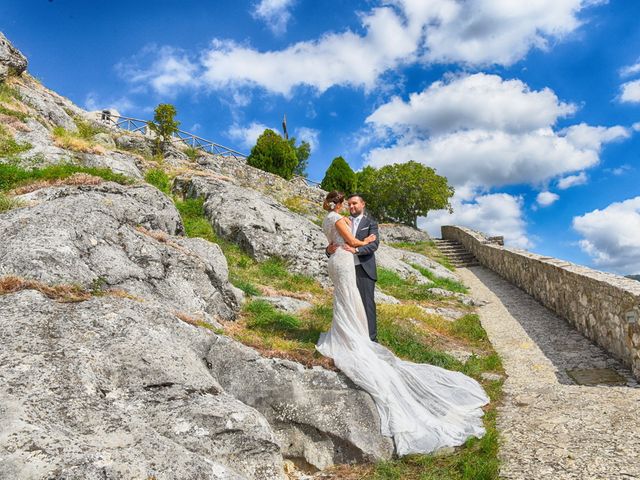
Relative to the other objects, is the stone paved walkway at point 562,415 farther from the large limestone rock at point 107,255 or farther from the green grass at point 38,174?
the green grass at point 38,174

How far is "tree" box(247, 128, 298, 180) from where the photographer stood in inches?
1619

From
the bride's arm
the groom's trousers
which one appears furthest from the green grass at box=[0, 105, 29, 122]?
the groom's trousers

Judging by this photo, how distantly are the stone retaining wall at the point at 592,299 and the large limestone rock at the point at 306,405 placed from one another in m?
5.93

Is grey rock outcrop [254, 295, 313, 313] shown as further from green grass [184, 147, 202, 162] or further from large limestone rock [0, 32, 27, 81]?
green grass [184, 147, 202, 162]

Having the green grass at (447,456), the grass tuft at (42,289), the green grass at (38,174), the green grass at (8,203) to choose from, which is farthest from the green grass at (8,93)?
the green grass at (447,456)

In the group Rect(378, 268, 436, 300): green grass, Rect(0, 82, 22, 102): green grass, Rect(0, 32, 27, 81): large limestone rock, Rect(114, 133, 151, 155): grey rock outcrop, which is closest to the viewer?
Rect(378, 268, 436, 300): green grass

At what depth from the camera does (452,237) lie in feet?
139

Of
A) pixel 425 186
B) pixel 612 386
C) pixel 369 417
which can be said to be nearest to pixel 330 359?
pixel 369 417

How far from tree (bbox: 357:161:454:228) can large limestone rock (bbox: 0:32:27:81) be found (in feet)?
107

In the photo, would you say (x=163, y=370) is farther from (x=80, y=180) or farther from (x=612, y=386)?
(x=80, y=180)

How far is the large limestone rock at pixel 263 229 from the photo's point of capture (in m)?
15.5

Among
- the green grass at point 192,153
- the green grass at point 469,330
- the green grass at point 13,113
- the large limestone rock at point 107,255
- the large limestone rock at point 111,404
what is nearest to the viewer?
the large limestone rock at point 111,404

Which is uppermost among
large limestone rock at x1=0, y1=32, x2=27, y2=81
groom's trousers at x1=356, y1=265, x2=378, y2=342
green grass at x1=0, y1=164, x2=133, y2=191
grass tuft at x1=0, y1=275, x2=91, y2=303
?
large limestone rock at x1=0, y1=32, x2=27, y2=81

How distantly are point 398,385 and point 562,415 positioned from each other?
239 centimetres
